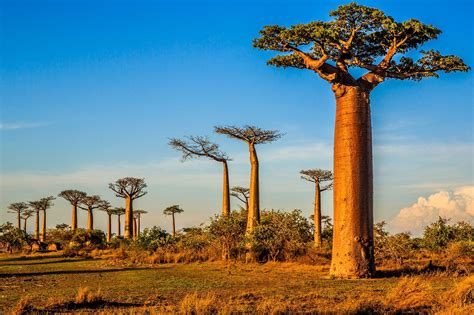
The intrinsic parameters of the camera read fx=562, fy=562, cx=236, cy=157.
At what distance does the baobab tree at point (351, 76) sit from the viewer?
10961 millimetres

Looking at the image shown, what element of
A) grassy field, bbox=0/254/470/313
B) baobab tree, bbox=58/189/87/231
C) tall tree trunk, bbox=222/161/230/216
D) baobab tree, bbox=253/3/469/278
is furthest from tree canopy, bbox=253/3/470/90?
baobab tree, bbox=58/189/87/231

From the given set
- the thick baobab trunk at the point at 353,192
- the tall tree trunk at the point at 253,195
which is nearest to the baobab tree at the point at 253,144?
the tall tree trunk at the point at 253,195

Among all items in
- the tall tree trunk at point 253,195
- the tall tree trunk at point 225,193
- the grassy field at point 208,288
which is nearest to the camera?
the grassy field at point 208,288

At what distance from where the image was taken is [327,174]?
89.9ft

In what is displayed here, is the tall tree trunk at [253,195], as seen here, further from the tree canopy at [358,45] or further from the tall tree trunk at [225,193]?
the tree canopy at [358,45]

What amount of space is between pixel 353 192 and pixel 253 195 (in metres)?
7.88

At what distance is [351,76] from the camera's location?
11602 millimetres

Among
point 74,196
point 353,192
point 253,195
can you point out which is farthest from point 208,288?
point 74,196

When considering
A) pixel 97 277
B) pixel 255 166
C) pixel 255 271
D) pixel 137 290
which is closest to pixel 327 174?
pixel 255 166

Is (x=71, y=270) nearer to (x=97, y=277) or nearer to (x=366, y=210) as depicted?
(x=97, y=277)

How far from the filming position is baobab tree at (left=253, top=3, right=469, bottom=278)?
11.0 m

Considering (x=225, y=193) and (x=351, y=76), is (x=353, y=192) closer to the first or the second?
(x=351, y=76)

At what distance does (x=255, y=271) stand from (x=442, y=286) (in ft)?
15.8

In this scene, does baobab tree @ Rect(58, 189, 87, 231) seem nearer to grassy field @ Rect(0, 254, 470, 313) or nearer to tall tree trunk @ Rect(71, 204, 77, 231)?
tall tree trunk @ Rect(71, 204, 77, 231)
